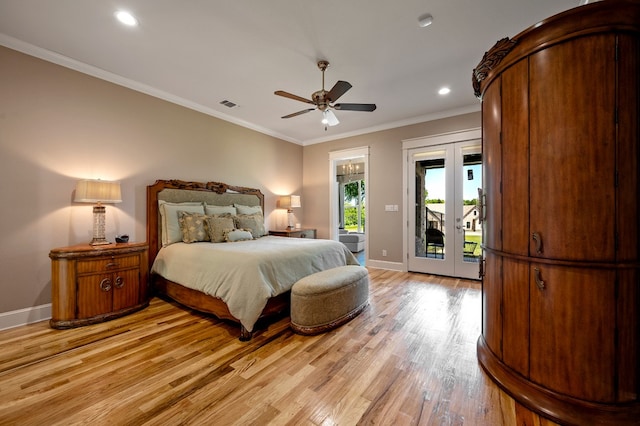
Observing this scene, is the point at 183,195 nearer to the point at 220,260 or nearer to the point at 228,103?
the point at 228,103

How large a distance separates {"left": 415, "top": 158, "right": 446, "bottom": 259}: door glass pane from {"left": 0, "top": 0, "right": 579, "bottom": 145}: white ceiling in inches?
49.1

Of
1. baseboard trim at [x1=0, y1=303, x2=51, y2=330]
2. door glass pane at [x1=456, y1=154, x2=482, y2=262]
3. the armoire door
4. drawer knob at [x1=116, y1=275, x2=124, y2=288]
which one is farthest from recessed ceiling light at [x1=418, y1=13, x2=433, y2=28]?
baseboard trim at [x1=0, y1=303, x2=51, y2=330]

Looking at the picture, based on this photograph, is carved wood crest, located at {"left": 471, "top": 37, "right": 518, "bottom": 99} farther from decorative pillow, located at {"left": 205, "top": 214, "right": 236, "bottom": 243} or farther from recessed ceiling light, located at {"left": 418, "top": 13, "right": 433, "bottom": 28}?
decorative pillow, located at {"left": 205, "top": 214, "right": 236, "bottom": 243}

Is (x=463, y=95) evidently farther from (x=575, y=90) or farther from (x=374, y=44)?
(x=575, y=90)

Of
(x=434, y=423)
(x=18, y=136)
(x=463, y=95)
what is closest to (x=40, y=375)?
(x=18, y=136)

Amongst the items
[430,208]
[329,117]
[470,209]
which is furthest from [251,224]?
[470,209]

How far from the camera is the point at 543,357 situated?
1.48 metres

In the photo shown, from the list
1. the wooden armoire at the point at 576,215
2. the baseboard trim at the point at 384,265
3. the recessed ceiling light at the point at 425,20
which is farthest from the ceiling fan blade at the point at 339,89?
the baseboard trim at the point at 384,265

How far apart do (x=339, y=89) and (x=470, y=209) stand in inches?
124

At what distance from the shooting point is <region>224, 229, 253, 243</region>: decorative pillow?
355 centimetres

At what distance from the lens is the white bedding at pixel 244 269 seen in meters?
2.26

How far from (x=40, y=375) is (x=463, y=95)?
5408mm

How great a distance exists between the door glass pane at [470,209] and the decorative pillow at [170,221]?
440 centimetres

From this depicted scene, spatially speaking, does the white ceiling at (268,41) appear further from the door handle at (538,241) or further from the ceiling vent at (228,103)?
the door handle at (538,241)
